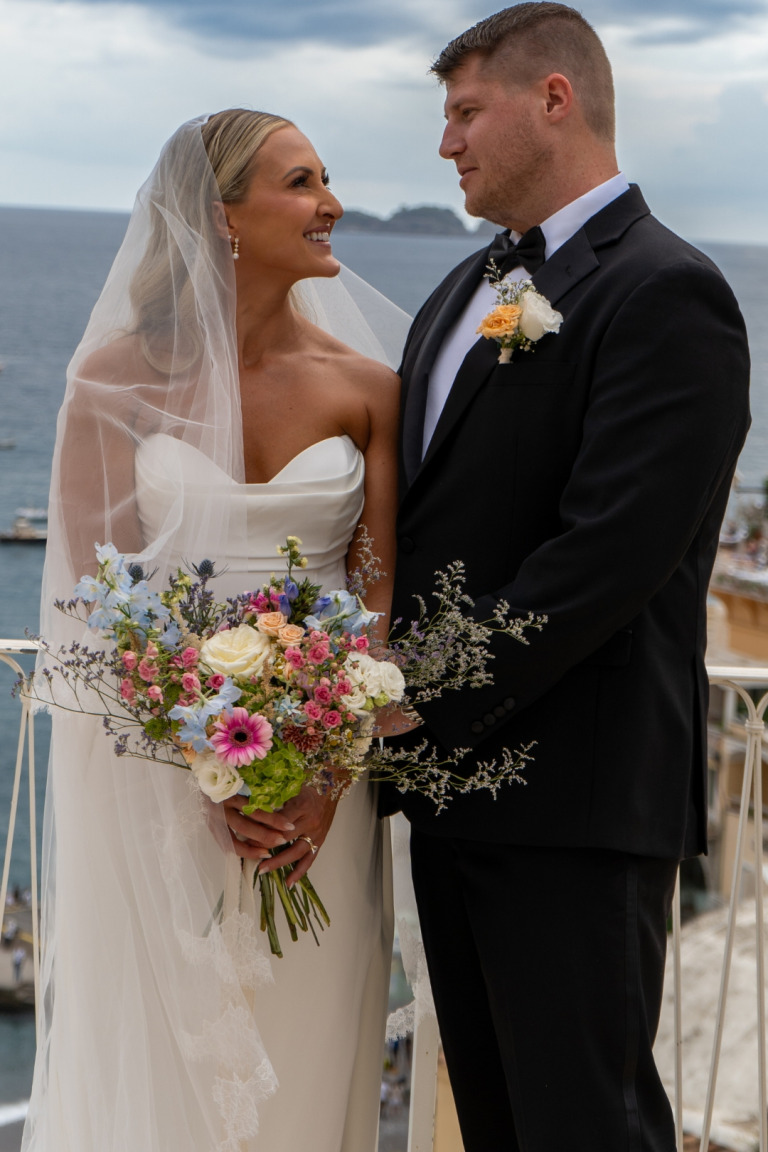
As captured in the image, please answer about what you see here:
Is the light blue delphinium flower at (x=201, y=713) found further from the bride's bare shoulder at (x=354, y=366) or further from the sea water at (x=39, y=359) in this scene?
the sea water at (x=39, y=359)

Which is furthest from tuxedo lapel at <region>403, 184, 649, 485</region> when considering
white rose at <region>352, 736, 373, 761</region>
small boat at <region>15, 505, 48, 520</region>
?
small boat at <region>15, 505, 48, 520</region>

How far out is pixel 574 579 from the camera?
7.14ft

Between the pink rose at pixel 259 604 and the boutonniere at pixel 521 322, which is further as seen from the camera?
the boutonniere at pixel 521 322

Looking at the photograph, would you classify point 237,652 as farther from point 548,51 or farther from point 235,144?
point 548,51

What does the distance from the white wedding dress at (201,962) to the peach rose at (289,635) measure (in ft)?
1.25

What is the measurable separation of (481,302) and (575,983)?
1466 mm

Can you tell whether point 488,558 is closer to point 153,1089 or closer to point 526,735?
point 526,735

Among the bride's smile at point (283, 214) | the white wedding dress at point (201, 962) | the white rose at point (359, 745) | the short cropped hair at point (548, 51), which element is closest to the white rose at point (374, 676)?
the white rose at point (359, 745)

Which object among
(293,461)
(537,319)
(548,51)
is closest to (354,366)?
(293,461)

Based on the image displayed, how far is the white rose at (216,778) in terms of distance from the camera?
2.06 metres

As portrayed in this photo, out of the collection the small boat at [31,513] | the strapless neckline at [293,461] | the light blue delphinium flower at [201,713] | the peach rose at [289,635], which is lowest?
the light blue delphinium flower at [201,713]

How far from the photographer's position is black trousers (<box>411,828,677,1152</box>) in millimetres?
2283

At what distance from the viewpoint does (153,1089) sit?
243 cm

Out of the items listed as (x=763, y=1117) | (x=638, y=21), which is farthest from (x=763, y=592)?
(x=638, y=21)
